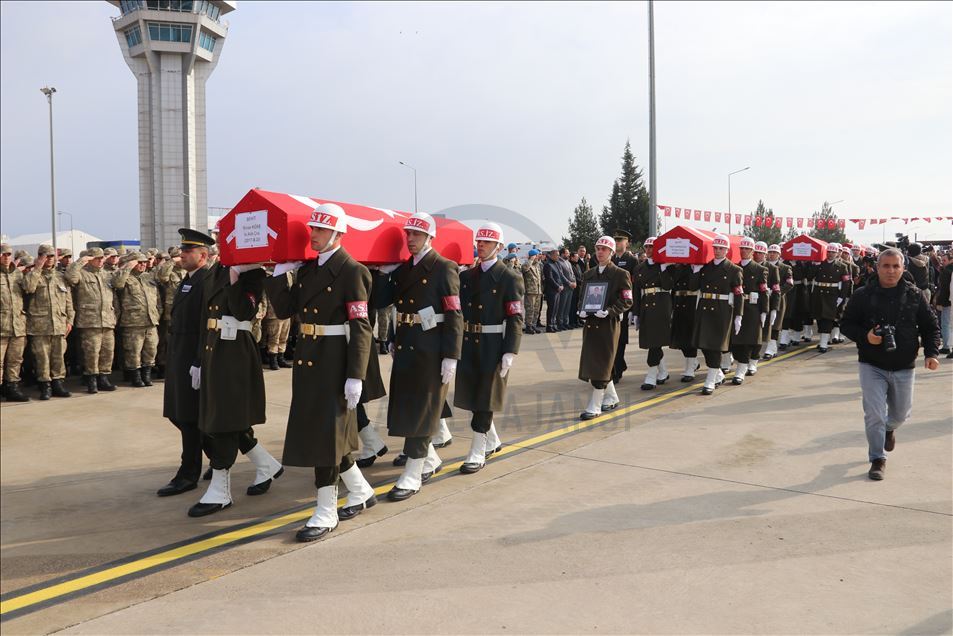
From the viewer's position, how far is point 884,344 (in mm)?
5551

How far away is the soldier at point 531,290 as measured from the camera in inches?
699

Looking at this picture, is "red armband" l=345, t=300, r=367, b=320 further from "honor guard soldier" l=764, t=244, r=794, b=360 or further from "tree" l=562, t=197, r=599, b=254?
"tree" l=562, t=197, r=599, b=254

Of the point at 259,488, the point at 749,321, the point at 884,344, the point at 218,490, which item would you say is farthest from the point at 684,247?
the point at 218,490

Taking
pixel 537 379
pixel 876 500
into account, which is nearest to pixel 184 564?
pixel 876 500

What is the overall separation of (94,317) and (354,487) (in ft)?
21.0

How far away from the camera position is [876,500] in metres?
5.15

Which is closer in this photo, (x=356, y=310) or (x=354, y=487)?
(x=356, y=310)

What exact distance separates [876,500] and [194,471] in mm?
5283

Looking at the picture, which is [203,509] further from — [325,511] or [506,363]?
[506,363]

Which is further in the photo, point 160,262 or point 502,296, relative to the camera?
point 160,262

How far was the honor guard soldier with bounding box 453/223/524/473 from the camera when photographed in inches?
243

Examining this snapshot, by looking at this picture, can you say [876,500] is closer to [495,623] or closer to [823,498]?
[823,498]

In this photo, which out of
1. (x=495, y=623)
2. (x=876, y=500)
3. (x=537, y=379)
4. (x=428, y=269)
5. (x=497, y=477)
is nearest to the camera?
(x=495, y=623)

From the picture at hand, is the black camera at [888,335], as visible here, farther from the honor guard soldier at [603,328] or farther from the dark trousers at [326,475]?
the dark trousers at [326,475]
